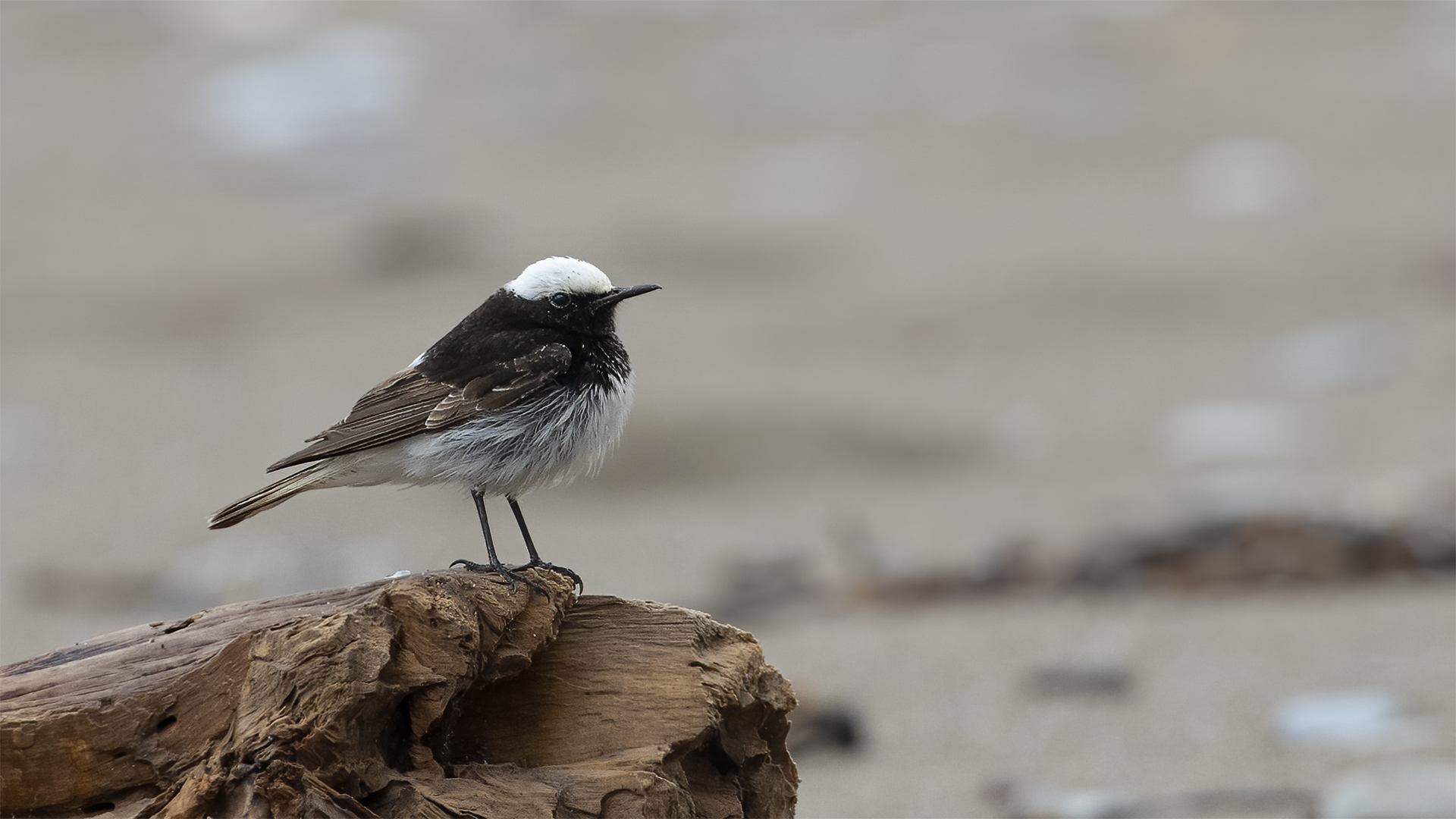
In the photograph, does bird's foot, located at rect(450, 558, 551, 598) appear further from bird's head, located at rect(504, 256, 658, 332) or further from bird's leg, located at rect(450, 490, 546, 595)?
bird's head, located at rect(504, 256, 658, 332)

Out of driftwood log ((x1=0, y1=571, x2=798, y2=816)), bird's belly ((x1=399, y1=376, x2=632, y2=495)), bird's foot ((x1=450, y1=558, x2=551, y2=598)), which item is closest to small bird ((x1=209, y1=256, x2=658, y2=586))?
bird's belly ((x1=399, y1=376, x2=632, y2=495))

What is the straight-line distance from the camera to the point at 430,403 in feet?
19.1

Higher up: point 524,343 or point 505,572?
point 524,343

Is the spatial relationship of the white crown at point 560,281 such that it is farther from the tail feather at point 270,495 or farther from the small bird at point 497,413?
the tail feather at point 270,495

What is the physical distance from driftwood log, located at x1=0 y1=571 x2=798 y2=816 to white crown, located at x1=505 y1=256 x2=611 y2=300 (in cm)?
144

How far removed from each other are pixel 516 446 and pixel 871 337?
908cm

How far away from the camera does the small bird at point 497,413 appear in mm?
5742

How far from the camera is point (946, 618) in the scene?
909 cm

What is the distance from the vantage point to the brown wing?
18.7ft

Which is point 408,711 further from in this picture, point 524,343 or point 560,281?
point 560,281

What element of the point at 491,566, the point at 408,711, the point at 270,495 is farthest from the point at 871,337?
the point at 408,711

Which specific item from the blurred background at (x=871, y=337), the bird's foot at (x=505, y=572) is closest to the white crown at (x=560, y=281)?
the bird's foot at (x=505, y=572)

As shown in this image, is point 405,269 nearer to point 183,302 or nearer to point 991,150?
point 183,302

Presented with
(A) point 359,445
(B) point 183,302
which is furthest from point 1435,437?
(B) point 183,302
